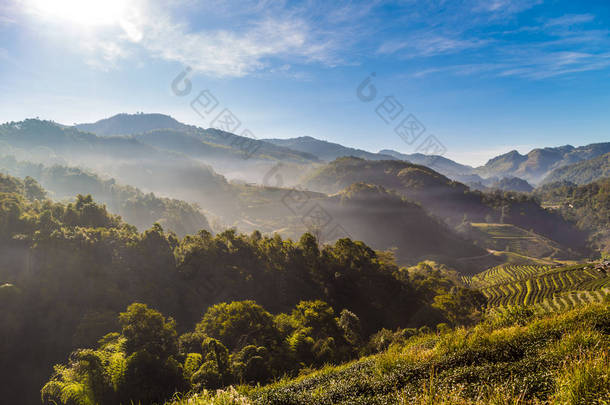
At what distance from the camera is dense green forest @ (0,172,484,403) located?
75.5ft

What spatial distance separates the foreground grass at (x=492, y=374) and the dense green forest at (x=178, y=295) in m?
13.2

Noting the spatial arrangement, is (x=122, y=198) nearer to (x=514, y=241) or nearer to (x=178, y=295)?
(x=178, y=295)

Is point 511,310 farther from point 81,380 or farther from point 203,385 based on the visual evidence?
point 81,380

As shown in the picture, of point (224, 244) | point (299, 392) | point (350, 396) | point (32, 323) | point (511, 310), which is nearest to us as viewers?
point (350, 396)

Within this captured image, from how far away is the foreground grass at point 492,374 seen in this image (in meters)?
4.74

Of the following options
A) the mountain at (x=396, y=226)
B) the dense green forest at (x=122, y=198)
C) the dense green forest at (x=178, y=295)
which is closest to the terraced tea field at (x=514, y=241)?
the mountain at (x=396, y=226)

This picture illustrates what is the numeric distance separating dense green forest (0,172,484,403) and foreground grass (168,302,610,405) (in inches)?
518

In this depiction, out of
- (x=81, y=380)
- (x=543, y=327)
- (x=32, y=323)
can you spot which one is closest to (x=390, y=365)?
(x=543, y=327)

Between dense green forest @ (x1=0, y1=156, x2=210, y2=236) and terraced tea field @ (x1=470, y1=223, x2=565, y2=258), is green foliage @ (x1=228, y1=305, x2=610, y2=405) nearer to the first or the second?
dense green forest @ (x1=0, y1=156, x2=210, y2=236)

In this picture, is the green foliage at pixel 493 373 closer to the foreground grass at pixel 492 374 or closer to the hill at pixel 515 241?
the foreground grass at pixel 492 374

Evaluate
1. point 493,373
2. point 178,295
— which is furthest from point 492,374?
point 178,295

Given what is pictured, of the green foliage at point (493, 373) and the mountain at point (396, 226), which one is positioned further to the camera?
the mountain at point (396, 226)

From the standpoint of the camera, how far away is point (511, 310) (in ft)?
35.2

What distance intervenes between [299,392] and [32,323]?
39.3 m
